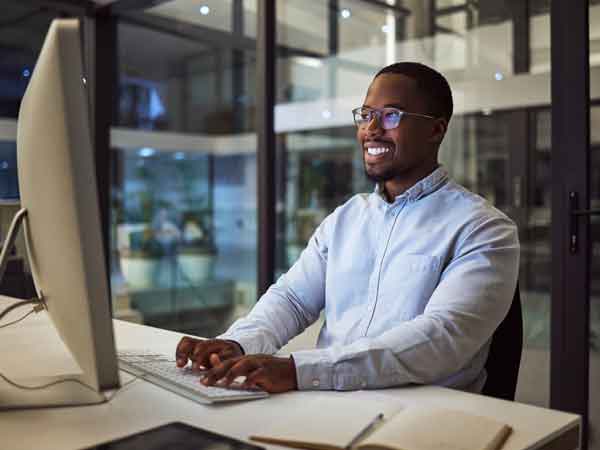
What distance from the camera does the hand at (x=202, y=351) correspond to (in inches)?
53.4

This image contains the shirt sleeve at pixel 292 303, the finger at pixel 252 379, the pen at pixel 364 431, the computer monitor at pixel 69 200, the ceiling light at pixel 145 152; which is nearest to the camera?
the computer monitor at pixel 69 200

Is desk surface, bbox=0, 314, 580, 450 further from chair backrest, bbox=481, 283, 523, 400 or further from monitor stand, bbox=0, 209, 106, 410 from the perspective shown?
chair backrest, bbox=481, 283, 523, 400

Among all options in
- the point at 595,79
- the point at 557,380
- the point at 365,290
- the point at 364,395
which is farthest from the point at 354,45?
the point at 364,395

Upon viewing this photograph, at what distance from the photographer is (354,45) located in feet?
12.9

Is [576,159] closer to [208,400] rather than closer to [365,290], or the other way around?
[365,290]

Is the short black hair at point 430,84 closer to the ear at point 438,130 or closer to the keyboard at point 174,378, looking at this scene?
the ear at point 438,130

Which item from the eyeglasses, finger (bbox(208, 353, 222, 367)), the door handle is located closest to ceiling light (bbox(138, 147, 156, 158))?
the door handle

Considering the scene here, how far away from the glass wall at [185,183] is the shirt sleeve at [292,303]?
11.2 ft

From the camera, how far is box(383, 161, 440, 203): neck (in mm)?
1787

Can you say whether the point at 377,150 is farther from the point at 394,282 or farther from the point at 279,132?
the point at 279,132

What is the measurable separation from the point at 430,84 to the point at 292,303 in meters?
0.70

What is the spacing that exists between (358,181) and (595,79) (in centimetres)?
167

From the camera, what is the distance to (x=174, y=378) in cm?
125

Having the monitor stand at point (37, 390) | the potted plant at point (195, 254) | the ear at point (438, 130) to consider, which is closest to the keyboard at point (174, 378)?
the monitor stand at point (37, 390)
